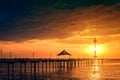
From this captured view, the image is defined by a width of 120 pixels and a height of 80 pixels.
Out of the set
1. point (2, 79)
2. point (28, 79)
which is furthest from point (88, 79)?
point (2, 79)

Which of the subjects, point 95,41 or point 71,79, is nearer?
point 71,79

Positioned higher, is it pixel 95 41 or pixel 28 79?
pixel 95 41

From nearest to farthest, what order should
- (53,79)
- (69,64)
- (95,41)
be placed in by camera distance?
(53,79) < (69,64) < (95,41)

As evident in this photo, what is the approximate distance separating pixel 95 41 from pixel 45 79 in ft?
317

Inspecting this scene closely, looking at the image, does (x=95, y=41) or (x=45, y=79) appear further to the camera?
(x=95, y=41)

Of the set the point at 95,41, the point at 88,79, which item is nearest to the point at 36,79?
the point at 88,79

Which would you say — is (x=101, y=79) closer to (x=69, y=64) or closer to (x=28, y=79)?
(x=28, y=79)

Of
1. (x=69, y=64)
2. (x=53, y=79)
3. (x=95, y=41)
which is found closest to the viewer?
(x=53, y=79)

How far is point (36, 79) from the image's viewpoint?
75062 millimetres

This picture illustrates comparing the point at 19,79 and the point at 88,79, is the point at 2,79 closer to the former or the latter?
the point at 19,79

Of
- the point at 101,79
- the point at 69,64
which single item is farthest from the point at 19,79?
the point at 69,64

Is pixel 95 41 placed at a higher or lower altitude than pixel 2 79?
higher

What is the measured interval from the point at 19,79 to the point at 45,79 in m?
6.41

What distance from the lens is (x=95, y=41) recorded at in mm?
167500
